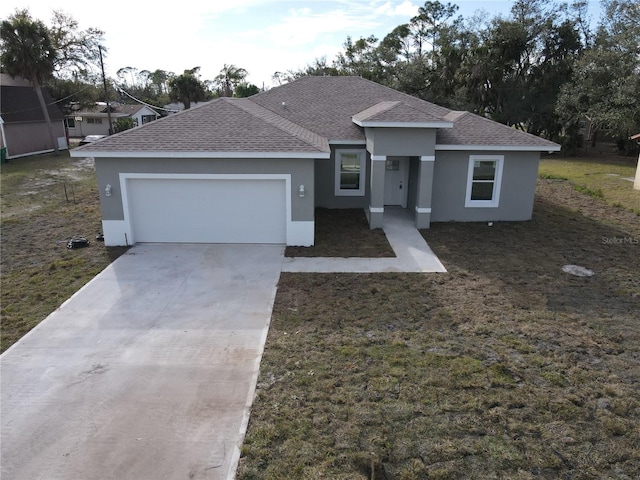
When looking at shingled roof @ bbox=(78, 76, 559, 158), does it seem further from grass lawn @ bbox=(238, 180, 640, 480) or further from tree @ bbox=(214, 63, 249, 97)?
tree @ bbox=(214, 63, 249, 97)

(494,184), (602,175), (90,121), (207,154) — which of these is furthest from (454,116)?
(90,121)

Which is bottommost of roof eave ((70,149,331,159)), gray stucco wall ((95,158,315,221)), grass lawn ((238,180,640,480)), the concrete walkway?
grass lawn ((238,180,640,480))

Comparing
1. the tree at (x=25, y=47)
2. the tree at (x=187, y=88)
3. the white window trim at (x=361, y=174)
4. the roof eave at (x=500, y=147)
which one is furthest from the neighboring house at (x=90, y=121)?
the roof eave at (x=500, y=147)

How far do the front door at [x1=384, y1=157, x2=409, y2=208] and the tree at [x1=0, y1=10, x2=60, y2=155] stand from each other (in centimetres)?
2624

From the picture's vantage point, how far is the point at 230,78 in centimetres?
7319

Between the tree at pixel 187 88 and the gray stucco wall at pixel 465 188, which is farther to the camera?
the tree at pixel 187 88

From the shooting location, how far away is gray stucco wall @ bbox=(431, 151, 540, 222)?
48.9 feet

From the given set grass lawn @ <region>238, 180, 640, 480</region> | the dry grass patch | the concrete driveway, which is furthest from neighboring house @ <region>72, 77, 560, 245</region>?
grass lawn @ <region>238, 180, 640, 480</region>

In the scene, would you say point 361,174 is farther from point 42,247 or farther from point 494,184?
point 42,247

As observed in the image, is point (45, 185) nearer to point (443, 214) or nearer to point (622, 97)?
point (443, 214)

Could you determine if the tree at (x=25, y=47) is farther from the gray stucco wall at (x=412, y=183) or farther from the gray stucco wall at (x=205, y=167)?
the gray stucco wall at (x=412, y=183)

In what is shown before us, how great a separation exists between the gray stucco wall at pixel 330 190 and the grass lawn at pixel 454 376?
5648 millimetres

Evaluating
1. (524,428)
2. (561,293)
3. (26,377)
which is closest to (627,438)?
(524,428)

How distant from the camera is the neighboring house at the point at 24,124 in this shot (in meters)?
30.5
